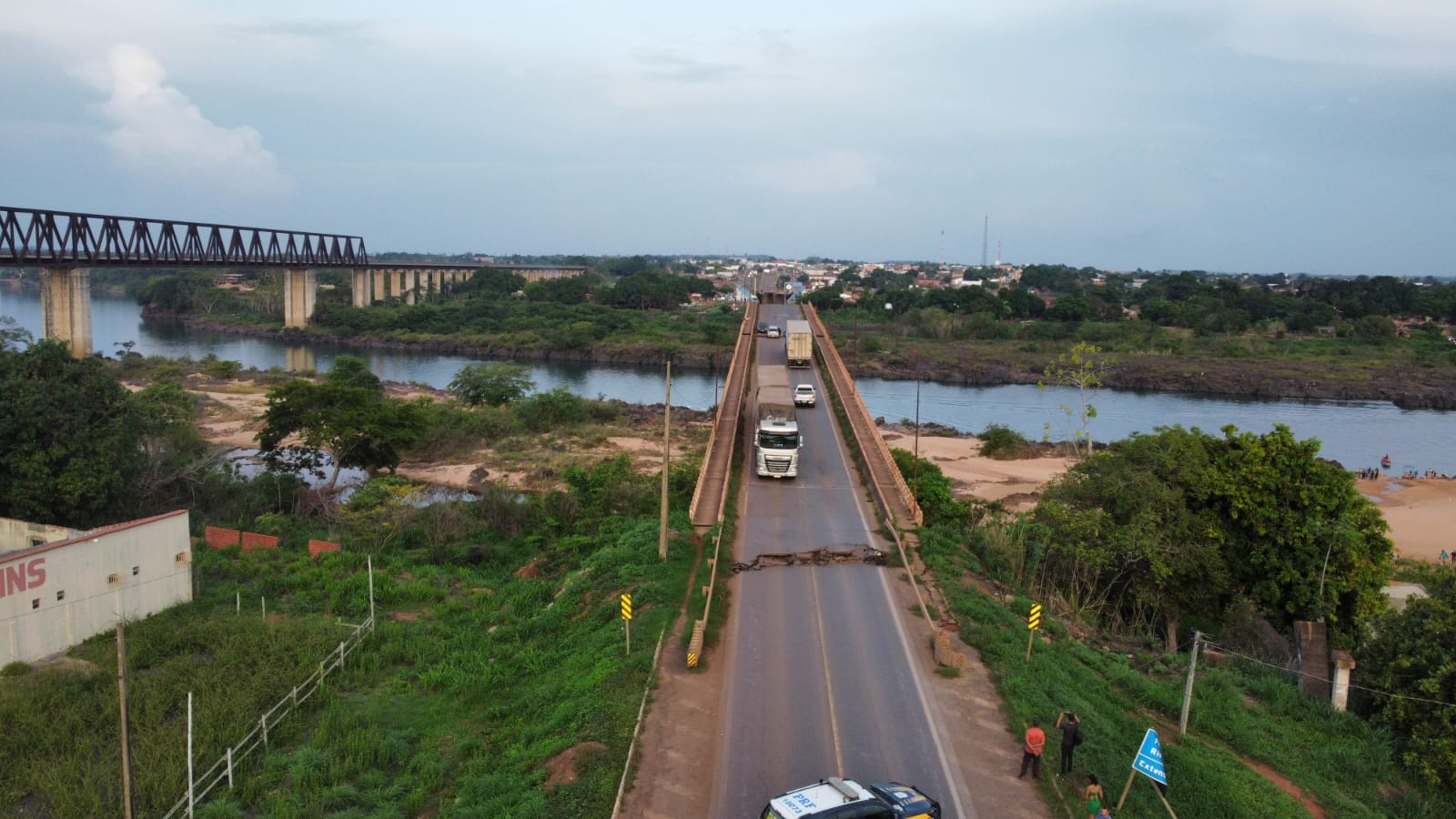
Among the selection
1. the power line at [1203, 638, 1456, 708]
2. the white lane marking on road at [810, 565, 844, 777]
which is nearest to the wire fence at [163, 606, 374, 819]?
the white lane marking on road at [810, 565, 844, 777]

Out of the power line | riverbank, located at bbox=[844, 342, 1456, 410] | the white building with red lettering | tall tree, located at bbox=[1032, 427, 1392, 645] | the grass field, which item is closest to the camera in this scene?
the grass field

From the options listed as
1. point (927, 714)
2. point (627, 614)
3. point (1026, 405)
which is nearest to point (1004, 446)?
point (1026, 405)

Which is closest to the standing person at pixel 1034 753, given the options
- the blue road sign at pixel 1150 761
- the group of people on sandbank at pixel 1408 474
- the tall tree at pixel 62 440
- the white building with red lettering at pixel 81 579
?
the blue road sign at pixel 1150 761

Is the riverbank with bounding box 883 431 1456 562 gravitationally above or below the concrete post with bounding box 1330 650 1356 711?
below

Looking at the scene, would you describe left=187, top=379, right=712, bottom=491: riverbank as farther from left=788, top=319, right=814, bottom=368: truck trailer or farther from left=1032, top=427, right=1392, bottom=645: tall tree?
left=1032, top=427, right=1392, bottom=645: tall tree

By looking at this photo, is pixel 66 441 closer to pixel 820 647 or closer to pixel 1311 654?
pixel 820 647
